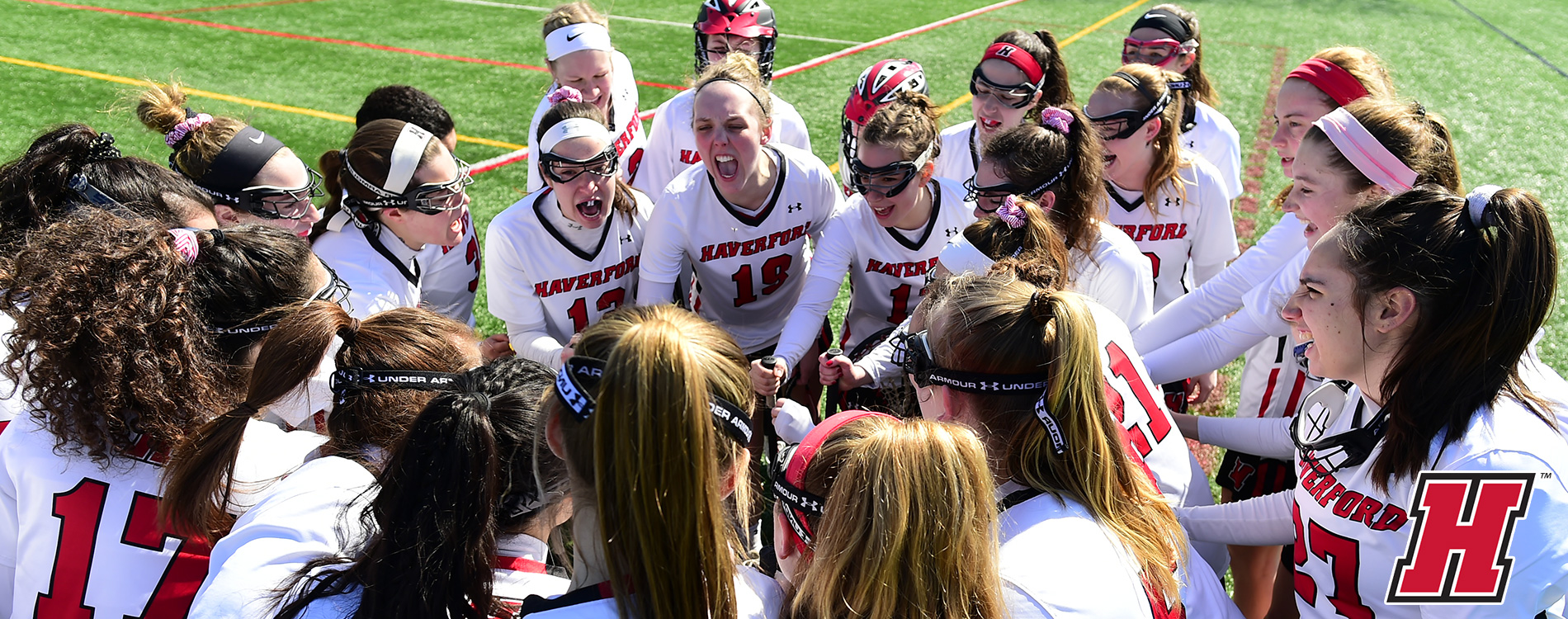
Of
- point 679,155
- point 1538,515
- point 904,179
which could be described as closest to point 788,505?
point 1538,515

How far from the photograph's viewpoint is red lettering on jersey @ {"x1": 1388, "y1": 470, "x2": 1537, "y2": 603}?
210 centimetres

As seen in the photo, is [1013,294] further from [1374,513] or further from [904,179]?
[904,179]

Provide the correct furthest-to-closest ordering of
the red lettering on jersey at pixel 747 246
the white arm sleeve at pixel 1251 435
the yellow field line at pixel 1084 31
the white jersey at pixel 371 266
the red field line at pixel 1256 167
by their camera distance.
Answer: the yellow field line at pixel 1084 31, the red field line at pixel 1256 167, the red lettering on jersey at pixel 747 246, the white jersey at pixel 371 266, the white arm sleeve at pixel 1251 435

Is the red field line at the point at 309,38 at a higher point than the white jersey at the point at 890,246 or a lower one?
lower

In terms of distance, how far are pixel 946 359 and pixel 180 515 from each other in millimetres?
1863

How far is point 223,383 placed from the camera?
2604 millimetres

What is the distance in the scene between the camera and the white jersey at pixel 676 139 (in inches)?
221

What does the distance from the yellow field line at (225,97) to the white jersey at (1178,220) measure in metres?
7.40

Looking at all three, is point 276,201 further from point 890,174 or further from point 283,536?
point 890,174

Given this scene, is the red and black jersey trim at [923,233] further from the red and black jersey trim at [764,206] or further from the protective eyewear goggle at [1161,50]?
the protective eyewear goggle at [1161,50]

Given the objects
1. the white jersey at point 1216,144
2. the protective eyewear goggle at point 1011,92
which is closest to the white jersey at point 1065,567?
the protective eyewear goggle at point 1011,92

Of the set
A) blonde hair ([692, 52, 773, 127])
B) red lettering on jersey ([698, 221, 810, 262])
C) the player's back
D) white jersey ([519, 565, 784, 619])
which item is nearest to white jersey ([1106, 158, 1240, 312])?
red lettering on jersey ([698, 221, 810, 262])

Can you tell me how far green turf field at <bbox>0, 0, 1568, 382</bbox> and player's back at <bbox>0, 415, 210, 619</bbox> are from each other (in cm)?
405

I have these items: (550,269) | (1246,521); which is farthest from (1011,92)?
(1246,521)
